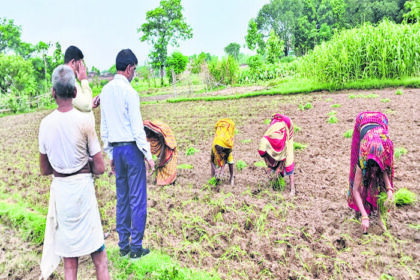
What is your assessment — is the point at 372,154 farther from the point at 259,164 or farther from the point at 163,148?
the point at 163,148

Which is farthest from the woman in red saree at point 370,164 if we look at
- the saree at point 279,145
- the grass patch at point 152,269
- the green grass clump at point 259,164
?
the green grass clump at point 259,164

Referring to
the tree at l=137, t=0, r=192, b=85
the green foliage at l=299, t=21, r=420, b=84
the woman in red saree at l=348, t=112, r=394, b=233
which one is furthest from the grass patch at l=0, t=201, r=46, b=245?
the tree at l=137, t=0, r=192, b=85

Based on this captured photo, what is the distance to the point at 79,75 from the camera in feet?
11.4

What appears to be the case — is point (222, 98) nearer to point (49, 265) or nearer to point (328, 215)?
point (328, 215)

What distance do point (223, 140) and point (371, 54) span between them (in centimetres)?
1020

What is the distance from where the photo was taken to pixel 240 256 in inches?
126

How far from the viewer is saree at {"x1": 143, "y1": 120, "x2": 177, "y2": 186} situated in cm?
510

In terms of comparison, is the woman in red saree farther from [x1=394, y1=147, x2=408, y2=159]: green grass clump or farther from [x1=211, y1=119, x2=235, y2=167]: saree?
[x1=394, y1=147, x2=408, y2=159]: green grass clump

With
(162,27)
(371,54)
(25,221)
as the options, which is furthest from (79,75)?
(162,27)

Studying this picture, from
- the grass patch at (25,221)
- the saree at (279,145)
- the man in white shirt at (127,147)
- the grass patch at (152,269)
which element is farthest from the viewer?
the saree at (279,145)

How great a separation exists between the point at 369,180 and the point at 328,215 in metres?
0.79

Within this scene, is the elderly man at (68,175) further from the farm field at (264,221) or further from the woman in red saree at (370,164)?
the woman in red saree at (370,164)

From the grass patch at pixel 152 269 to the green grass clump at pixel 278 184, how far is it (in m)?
2.17

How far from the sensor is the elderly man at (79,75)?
336cm
